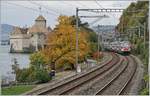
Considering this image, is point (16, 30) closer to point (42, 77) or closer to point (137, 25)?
point (137, 25)

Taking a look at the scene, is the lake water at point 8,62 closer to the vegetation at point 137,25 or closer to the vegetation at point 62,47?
the vegetation at point 62,47

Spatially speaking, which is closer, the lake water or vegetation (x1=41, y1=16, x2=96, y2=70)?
vegetation (x1=41, y1=16, x2=96, y2=70)

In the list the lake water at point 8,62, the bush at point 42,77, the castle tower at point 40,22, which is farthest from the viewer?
the castle tower at point 40,22

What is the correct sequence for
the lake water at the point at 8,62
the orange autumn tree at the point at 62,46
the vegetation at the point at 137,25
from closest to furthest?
1. the orange autumn tree at the point at 62,46
2. the lake water at the point at 8,62
3. the vegetation at the point at 137,25

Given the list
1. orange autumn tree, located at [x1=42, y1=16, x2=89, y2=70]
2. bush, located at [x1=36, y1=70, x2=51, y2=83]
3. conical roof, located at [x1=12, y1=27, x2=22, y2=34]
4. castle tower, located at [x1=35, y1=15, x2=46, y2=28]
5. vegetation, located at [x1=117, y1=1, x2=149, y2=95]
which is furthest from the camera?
conical roof, located at [x1=12, y1=27, x2=22, y2=34]

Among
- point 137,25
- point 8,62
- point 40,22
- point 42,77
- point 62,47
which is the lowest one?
point 8,62

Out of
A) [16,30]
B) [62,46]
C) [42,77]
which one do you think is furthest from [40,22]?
[42,77]

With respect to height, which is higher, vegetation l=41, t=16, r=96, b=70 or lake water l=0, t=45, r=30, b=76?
vegetation l=41, t=16, r=96, b=70

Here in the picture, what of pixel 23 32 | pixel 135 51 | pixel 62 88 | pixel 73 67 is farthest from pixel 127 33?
pixel 62 88

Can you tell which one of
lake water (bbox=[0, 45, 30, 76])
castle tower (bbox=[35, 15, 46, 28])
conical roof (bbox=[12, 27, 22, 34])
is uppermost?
castle tower (bbox=[35, 15, 46, 28])

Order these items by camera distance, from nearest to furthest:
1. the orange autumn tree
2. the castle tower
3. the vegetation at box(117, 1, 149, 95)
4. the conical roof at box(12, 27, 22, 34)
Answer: the orange autumn tree
the vegetation at box(117, 1, 149, 95)
the castle tower
the conical roof at box(12, 27, 22, 34)

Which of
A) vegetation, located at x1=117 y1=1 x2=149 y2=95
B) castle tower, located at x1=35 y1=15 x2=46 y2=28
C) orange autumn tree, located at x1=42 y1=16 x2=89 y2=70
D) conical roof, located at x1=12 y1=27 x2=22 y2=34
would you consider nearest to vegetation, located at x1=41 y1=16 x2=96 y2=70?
orange autumn tree, located at x1=42 y1=16 x2=89 y2=70

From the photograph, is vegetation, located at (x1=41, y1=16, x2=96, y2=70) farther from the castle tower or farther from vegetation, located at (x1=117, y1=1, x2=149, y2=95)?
the castle tower

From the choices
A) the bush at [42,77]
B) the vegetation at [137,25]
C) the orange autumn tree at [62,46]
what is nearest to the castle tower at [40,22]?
the vegetation at [137,25]
